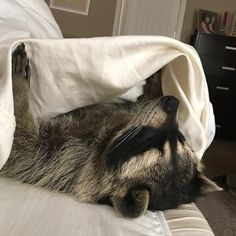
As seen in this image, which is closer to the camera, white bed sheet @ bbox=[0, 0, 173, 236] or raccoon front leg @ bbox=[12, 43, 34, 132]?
white bed sheet @ bbox=[0, 0, 173, 236]

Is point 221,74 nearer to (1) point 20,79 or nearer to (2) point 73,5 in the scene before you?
(2) point 73,5

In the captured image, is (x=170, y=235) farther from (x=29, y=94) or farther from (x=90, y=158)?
(x=29, y=94)

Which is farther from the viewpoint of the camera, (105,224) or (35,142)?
(35,142)

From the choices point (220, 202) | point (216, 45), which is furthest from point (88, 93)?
point (216, 45)

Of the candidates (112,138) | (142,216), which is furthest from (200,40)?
(142,216)

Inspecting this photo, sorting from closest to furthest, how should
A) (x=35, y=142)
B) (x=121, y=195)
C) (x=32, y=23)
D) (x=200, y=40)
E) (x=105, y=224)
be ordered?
1. (x=105, y=224)
2. (x=121, y=195)
3. (x=35, y=142)
4. (x=32, y=23)
5. (x=200, y=40)

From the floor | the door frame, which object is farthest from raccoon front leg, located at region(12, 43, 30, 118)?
the door frame

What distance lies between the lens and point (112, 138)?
45.7 inches

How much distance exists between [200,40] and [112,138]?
3003 mm

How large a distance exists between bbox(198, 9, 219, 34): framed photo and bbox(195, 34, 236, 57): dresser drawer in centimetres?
26

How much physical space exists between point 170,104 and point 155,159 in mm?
153

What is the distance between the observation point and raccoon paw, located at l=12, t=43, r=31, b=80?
99cm

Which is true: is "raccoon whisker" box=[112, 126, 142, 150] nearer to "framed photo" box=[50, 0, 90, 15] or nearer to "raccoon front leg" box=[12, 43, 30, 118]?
"raccoon front leg" box=[12, 43, 30, 118]

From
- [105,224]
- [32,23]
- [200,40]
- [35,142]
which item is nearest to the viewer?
[105,224]
